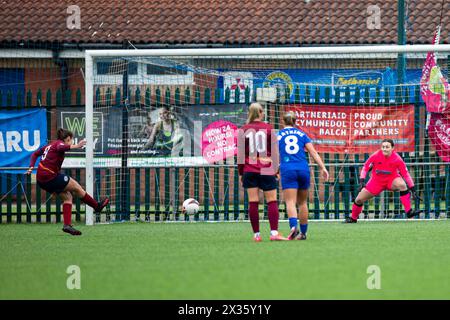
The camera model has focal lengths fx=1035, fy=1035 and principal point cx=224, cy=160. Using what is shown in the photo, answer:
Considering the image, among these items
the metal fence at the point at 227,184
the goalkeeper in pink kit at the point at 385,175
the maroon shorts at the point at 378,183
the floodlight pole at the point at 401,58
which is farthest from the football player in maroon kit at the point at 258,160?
the floodlight pole at the point at 401,58

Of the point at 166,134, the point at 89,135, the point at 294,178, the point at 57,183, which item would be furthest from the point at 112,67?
the point at 294,178

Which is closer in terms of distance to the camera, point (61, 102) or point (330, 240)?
point (330, 240)

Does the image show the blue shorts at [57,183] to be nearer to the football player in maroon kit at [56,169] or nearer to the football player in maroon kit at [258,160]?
the football player in maroon kit at [56,169]

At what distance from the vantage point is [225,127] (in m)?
19.8

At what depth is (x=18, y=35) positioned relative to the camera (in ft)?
90.8

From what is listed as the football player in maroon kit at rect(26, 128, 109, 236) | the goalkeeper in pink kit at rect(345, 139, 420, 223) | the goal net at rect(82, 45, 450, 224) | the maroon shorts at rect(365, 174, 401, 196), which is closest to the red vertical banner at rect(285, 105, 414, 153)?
the goal net at rect(82, 45, 450, 224)

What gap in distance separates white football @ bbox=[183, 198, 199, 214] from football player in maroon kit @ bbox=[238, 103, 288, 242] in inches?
208

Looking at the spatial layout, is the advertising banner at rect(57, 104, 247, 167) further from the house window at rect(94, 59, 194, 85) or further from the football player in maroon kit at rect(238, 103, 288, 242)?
the football player in maroon kit at rect(238, 103, 288, 242)

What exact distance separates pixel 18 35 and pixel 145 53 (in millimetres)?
9512

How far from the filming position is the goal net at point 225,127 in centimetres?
1981

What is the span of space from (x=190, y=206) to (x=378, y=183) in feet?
11.9

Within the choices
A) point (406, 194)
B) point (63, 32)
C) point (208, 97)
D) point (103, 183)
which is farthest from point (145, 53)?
point (63, 32)
